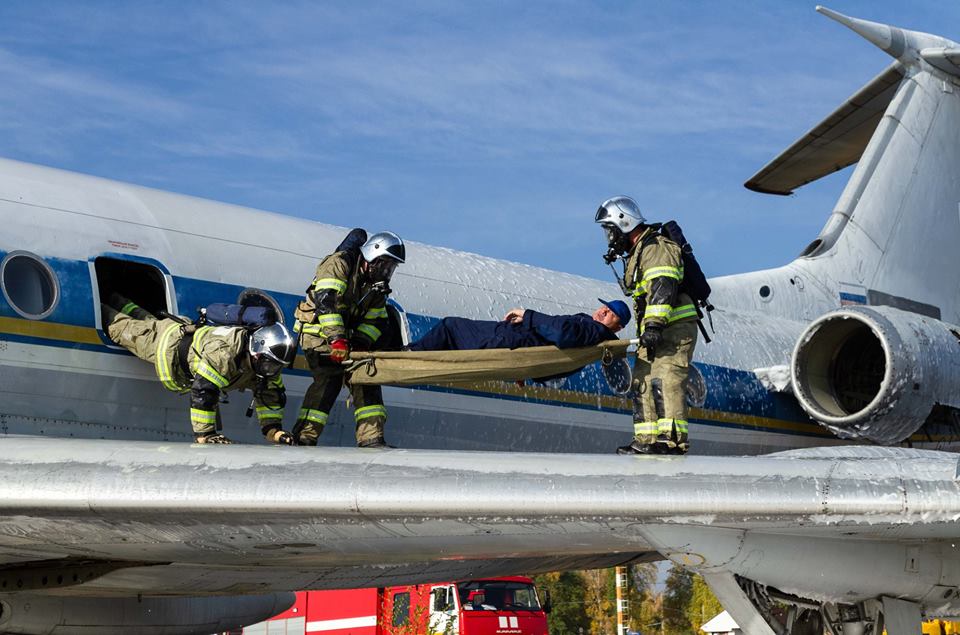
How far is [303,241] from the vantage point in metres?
11.6

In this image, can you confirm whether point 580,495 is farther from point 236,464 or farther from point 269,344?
point 269,344

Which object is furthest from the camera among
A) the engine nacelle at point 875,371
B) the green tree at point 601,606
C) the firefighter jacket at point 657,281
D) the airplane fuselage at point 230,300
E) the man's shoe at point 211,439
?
the green tree at point 601,606

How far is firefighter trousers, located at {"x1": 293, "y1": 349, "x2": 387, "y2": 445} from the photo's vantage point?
10062 mm

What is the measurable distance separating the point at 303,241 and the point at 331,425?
176 centimetres

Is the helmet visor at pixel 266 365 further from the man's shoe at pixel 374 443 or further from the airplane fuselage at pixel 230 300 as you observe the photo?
the man's shoe at pixel 374 443

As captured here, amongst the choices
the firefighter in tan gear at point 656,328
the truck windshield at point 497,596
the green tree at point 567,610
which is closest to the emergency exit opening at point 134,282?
the firefighter in tan gear at point 656,328

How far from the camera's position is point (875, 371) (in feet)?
43.4

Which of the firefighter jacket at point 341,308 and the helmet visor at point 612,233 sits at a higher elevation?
the helmet visor at point 612,233

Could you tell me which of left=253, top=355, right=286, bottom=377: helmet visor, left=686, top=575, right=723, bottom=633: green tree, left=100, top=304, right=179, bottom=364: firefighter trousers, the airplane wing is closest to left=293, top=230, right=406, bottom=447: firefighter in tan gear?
left=253, top=355, right=286, bottom=377: helmet visor

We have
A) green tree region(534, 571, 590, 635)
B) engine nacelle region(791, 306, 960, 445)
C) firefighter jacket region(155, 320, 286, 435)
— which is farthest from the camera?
green tree region(534, 571, 590, 635)

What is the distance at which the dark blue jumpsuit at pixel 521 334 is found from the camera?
990 cm

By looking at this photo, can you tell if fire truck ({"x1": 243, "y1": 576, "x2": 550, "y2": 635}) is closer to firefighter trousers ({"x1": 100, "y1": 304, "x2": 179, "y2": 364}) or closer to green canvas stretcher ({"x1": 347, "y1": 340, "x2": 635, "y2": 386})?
green canvas stretcher ({"x1": 347, "y1": 340, "x2": 635, "y2": 386})

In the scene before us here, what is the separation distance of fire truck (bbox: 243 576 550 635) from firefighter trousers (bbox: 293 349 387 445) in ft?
58.0

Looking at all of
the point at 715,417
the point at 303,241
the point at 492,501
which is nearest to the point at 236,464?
the point at 492,501
